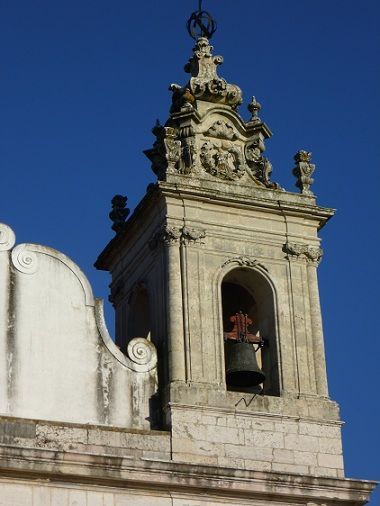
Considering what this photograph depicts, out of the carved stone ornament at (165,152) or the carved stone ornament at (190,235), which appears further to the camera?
the carved stone ornament at (165,152)

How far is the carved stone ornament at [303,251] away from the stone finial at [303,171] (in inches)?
38.3

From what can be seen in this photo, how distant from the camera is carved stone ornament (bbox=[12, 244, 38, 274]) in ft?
74.8

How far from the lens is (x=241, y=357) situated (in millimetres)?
23656

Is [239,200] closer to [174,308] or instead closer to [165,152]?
[165,152]

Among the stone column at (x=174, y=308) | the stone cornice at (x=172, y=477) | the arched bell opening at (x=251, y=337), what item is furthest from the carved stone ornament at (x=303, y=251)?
the stone cornice at (x=172, y=477)

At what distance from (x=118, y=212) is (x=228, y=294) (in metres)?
2.31

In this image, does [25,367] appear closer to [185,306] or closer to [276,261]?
[185,306]

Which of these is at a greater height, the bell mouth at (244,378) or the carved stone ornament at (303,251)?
the carved stone ornament at (303,251)

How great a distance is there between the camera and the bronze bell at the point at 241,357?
77.2ft

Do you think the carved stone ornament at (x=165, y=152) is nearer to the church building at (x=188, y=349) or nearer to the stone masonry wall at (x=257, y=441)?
the church building at (x=188, y=349)

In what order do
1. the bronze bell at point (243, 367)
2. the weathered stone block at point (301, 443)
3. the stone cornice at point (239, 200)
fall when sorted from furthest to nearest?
the stone cornice at point (239, 200)
the bronze bell at point (243, 367)
the weathered stone block at point (301, 443)

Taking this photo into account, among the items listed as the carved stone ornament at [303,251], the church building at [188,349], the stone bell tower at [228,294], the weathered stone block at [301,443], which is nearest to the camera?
the church building at [188,349]

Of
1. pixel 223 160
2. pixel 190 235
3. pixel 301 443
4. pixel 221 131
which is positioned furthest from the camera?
pixel 221 131

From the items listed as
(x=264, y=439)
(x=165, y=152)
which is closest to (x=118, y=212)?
(x=165, y=152)
